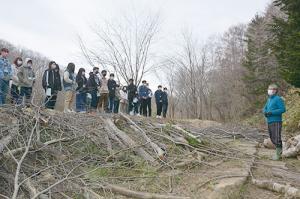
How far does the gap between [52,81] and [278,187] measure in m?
6.73

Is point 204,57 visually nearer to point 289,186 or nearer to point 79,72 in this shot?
point 79,72

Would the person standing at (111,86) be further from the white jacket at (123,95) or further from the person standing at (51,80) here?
the person standing at (51,80)

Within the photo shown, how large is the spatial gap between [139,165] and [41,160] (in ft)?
4.90

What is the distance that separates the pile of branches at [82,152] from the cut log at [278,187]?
1.23 metres

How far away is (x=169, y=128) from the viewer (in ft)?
27.3

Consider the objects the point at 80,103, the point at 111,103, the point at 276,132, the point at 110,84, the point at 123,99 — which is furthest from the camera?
the point at 123,99

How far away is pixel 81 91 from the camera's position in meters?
10.8

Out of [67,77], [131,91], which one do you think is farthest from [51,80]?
[131,91]

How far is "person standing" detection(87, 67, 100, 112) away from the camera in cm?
1137

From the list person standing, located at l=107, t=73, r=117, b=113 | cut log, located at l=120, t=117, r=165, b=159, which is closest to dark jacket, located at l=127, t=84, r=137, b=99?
person standing, located at l=107, t=73, r=117, b=113

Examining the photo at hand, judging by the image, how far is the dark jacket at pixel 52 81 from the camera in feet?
31.6

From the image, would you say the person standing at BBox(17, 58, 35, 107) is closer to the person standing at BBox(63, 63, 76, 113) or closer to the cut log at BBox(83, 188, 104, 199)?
the person standing at BBox(63, 63, 76, 113)

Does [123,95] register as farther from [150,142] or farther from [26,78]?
[150,142]

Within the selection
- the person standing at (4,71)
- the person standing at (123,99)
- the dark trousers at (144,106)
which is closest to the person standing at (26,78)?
the person standing at (4,71)
